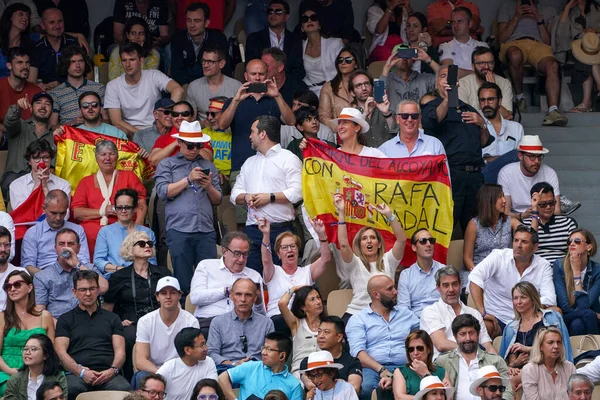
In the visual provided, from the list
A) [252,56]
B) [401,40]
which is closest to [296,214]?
[252,56]

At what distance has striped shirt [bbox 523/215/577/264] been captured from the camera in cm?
1427

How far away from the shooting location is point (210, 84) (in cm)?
1597

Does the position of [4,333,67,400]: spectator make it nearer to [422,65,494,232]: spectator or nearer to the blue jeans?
the blue jeans

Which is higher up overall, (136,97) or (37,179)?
(136,97)

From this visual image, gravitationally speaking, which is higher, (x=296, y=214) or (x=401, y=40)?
(x=401, y=40)

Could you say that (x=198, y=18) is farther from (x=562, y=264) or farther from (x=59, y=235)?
(x=562, y=264)

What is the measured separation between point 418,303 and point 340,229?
3.15ft

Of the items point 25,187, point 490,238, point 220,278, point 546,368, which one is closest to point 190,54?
point 25,187

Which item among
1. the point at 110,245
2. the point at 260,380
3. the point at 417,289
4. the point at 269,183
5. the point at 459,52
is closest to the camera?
the point at 260,380

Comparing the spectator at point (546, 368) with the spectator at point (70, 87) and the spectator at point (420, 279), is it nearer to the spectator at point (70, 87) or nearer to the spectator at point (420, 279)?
the spectator at point (420, 279)

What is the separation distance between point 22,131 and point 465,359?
5456mm

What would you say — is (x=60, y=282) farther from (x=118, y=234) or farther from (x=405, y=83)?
(x=405, y=83)

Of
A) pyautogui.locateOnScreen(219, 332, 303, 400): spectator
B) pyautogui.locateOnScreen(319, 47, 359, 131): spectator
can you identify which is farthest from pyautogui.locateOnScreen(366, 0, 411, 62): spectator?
pyautogui.locateOnScreen(219, 332, 303, 400): spectator

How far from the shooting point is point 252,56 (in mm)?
16953
